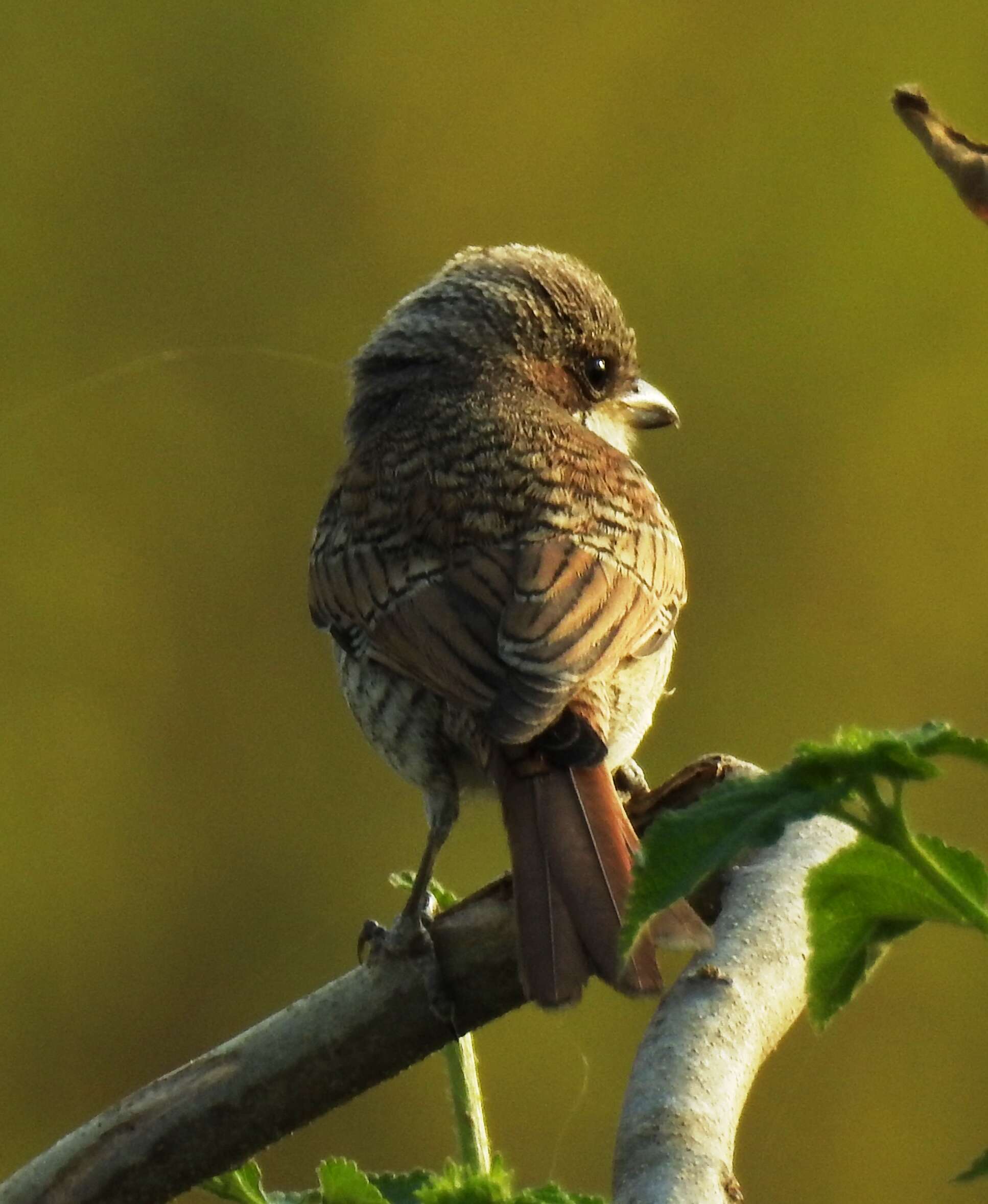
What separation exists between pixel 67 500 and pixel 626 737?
10.9ft

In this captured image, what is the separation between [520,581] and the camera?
10.1 ft

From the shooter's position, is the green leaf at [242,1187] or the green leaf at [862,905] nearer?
the green leaf at [862,905]

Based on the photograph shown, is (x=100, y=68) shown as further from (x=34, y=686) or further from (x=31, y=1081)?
(x=31, y=1081)

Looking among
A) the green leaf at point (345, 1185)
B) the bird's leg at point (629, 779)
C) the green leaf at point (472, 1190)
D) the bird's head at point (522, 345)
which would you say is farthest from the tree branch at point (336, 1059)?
the bird's head at point (522, 345)

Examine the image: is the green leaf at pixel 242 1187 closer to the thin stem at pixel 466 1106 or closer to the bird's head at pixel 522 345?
the thin stem at pixel 466 1106

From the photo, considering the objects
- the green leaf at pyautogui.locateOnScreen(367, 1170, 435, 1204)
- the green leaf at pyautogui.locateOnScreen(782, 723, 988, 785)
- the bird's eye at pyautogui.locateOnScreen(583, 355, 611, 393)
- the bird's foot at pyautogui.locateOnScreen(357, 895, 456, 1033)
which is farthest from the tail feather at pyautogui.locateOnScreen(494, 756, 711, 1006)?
the bird's eye at pyautogui.locateOnScreen(583, 355, 611, 393)

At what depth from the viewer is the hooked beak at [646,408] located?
13.9 feet

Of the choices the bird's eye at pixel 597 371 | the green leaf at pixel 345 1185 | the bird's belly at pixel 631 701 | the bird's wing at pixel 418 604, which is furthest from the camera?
the bird's eye at pixel 597 371

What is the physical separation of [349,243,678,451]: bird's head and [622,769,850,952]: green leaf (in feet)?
9.14

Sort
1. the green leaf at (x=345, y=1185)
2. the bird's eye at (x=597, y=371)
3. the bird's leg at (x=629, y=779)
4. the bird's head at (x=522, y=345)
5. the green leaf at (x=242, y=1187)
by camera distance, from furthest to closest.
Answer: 1. the bird's eye at (x=597, y=371)
2. the bird's head at (x=522, y=345)
3. the bird's leg at (x=629, y=779)
4. the green leaf at (x=242, y=1187)
5. the green leaf at (x=345, y=1185)

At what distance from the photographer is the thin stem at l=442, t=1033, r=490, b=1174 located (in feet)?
5.63

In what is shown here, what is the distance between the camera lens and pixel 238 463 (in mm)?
6047

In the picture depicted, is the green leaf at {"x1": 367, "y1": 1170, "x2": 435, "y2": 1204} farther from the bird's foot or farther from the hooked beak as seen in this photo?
the hooked beak

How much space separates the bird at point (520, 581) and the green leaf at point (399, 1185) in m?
0.36
